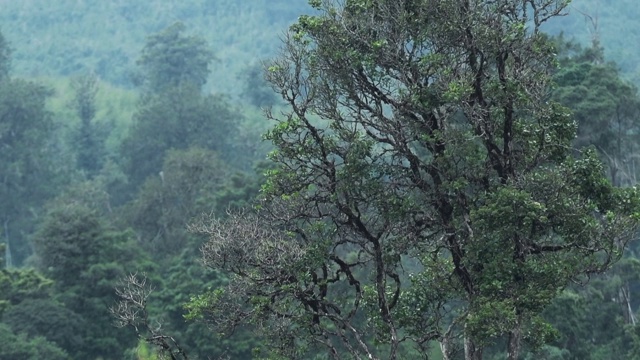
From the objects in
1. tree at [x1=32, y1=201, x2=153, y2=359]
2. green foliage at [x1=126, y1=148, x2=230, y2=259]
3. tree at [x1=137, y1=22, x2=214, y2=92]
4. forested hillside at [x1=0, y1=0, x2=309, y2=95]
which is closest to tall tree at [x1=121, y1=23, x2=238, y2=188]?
tree at [x1=137, y1=22, x2=214, y2=92]

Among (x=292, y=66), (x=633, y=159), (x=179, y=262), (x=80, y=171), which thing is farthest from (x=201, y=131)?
(x=292, y=66)

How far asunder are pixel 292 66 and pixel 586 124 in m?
23.2

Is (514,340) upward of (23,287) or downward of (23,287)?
downward

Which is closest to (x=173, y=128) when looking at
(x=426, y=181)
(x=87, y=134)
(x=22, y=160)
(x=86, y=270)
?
(x=22, y=160)

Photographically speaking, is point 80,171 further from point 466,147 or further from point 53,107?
point 466,147

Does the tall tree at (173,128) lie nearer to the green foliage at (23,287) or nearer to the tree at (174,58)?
the tree at (174,58)

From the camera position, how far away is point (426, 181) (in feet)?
46.5

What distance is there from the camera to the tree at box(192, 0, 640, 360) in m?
13.0

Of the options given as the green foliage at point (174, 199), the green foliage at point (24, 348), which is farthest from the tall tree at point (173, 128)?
the green foliage at point (24, 348)

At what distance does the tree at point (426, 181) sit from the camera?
13.0m

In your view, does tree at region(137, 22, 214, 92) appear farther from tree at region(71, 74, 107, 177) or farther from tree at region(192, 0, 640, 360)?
tree at region(192, 0, 640, 360)

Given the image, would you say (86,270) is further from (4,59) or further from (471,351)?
(4,59)

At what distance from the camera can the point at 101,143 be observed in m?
71.4

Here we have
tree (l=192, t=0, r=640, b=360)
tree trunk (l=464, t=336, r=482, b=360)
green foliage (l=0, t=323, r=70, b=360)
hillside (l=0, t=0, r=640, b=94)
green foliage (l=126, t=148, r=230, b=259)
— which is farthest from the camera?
hillside (l=0, t=0, r=640, b=94)
